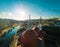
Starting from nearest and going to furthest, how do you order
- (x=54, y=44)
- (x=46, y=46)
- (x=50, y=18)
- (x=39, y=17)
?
(x=54, y=44)
(x=46, y=46)
(x=39, y=17)
(x=50, y=18)

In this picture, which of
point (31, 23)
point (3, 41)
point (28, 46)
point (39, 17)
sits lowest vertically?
point (3, 41)

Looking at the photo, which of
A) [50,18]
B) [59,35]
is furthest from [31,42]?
[50,18]

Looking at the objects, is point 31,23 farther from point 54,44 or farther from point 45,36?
point 54,44

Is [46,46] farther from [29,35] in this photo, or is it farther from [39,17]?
[39,17]

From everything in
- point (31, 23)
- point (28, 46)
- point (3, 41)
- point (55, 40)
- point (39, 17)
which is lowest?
point (3, 41)

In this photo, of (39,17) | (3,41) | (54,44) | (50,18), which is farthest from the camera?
(3,41)

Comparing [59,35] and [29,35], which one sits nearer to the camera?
[59,35]

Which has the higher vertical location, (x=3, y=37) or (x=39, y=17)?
(x=39, y=17)

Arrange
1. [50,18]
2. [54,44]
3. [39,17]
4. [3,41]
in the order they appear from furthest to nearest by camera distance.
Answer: [3,41], [50,18], [39,17], [54,44]

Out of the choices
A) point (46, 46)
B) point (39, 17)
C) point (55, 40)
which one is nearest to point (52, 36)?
point (55, 40)
